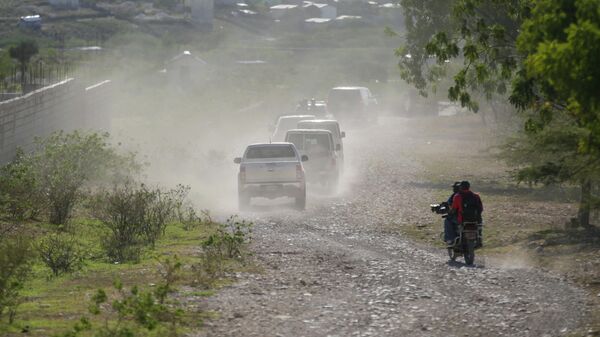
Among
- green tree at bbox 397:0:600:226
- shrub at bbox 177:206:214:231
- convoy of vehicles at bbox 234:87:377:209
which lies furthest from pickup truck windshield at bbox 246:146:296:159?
green tree at bbox 397:0:600:226

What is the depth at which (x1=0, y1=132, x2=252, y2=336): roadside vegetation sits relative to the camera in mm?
12148

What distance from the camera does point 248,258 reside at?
18734 mm

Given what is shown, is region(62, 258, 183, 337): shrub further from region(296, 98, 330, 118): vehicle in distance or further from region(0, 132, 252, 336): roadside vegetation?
region(296, 98, 330, 118): vehicle in distance

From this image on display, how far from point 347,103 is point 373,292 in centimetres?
4710

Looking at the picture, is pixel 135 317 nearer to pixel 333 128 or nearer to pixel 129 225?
pixel 129 225

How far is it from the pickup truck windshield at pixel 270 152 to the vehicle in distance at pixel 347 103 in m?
32.9

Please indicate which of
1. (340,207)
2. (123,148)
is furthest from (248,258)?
(123,148)

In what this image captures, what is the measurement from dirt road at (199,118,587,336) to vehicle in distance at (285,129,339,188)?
6.36 metres

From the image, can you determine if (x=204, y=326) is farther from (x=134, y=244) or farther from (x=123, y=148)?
(x=123, y=148)

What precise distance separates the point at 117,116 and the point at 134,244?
4439 cm

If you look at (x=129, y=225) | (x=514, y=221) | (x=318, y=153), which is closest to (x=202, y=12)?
(x=318, y=153)

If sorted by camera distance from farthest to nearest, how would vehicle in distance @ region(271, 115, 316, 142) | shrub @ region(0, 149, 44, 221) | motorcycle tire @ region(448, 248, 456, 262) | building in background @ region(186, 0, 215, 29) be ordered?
building in background @ region(186, 0, 215, 29)
vehicle in distance @ region(271, 115, 316, 142)
shrub @ region(0, 149, 44, 221)
motorcycle tire @ region(448, 248, 456, 262)

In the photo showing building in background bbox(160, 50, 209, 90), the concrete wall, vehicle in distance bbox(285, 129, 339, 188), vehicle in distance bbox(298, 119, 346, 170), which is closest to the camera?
the concrete wall

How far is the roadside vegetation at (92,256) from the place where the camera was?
12.1 m
